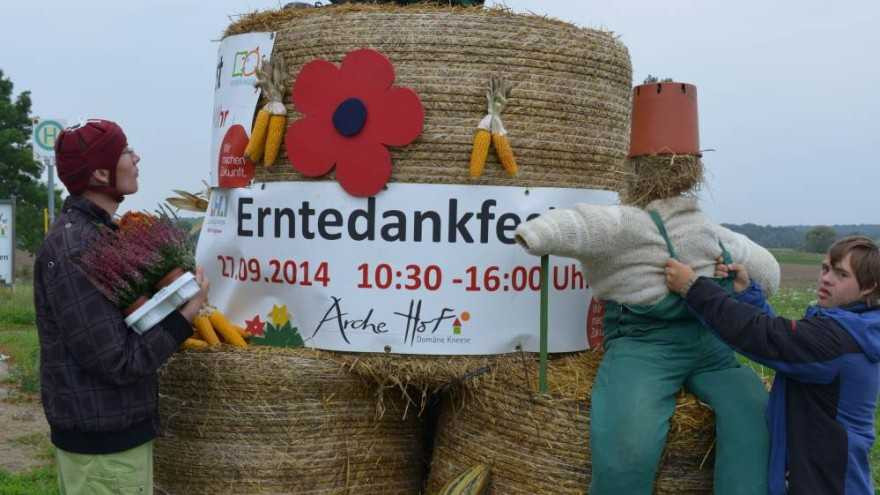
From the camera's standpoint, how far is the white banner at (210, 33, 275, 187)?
362cm

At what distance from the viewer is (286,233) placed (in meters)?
3.46

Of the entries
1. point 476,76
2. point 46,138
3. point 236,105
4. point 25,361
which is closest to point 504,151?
point 476,76

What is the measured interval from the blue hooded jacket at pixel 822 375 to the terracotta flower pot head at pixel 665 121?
58 cm

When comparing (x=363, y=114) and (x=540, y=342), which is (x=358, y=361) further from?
(x=363, y=114)

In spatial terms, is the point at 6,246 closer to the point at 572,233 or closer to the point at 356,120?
the point at 356,120

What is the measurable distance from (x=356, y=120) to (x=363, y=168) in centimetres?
18

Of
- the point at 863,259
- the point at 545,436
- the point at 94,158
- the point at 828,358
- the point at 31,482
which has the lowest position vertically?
the point at 31,482

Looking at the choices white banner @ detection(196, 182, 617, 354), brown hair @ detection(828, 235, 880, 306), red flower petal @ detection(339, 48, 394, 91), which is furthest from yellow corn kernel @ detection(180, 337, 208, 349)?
brown hair @ detection(828, 235, 880, 306)

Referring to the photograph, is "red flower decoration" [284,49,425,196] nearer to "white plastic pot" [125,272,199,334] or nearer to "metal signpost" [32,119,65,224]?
"white plastic pot" [125,272,199,334]

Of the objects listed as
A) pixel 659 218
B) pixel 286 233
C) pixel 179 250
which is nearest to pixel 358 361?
pixel 286 233

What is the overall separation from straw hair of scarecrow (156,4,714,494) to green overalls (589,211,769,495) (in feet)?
0.46

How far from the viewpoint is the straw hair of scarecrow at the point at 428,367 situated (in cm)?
329

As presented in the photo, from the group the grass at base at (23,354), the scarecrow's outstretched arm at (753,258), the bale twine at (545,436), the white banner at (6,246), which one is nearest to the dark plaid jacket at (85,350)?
the bale twine at (545,436)

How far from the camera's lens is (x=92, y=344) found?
105 inches
